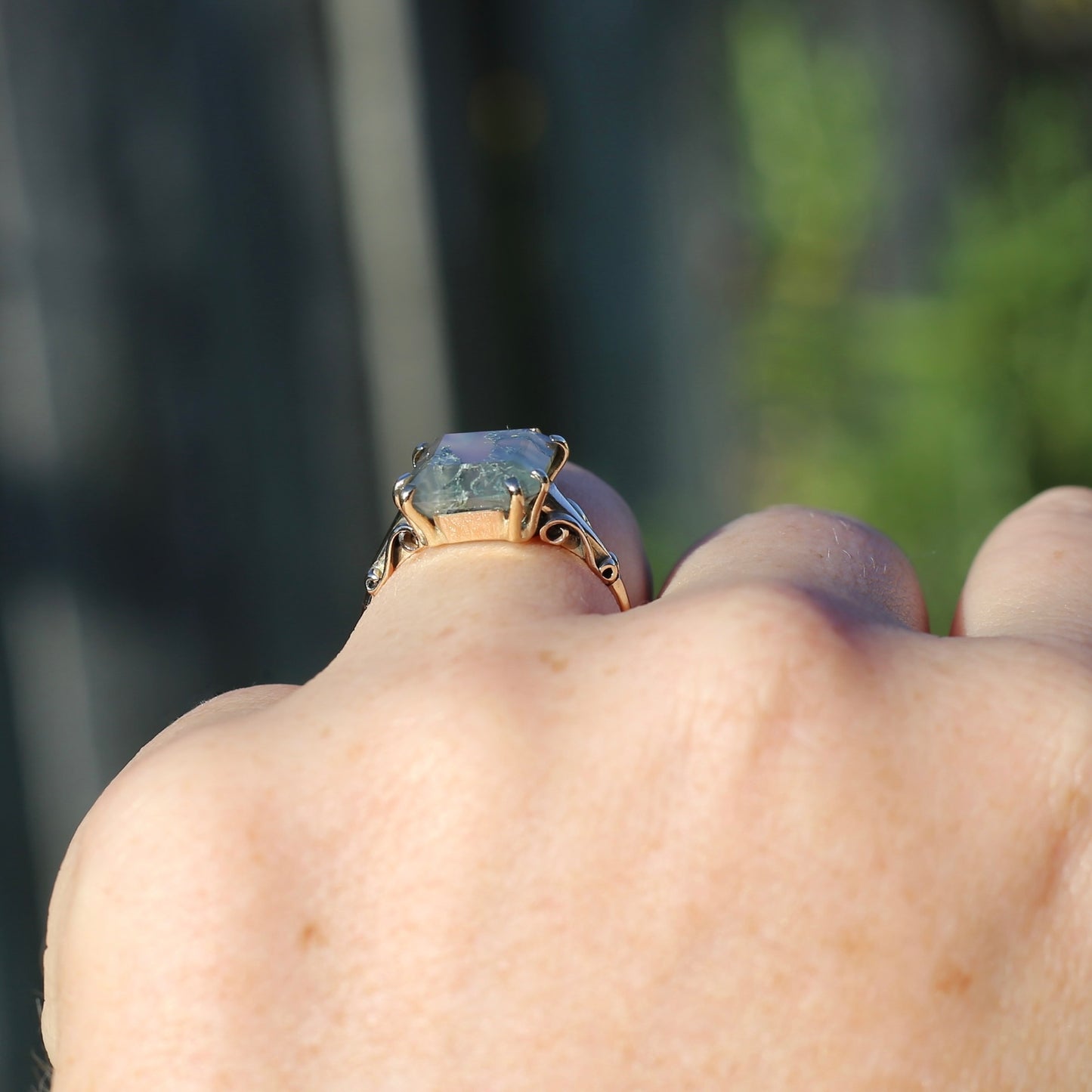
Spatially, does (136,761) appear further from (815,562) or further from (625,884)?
(815,562)

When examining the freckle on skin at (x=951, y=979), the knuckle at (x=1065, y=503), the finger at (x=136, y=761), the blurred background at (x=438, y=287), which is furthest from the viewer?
the blurred background at (x=438, y=287)

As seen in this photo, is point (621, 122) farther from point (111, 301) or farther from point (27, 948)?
point (27, 948)

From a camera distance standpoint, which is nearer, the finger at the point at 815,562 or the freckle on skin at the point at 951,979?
the freckle on skin at the point at 951,979

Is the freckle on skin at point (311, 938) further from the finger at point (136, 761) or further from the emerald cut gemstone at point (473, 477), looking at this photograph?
the emerald cut gemstone at point (473, 477)

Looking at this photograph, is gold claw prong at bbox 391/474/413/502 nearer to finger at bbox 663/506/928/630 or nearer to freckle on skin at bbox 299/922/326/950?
finger at bbox 663/506/928/630

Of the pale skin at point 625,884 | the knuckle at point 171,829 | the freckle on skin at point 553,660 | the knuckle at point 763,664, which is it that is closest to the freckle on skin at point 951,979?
the pale skin at point 625,884

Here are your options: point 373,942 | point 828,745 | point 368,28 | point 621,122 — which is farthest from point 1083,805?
point 621,122
